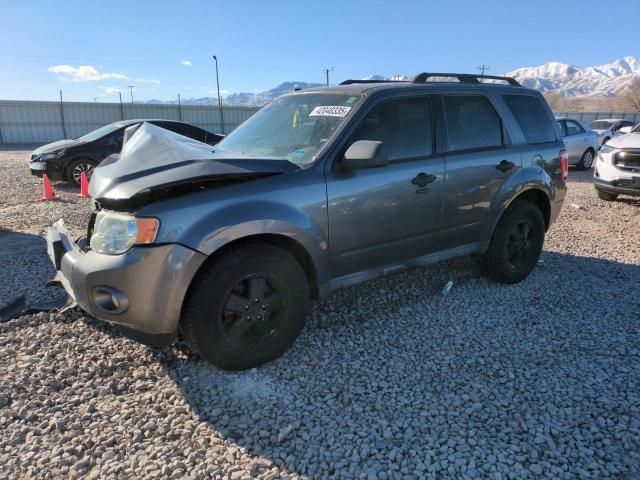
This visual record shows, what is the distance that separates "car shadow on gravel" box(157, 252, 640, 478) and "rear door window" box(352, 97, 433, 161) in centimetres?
139

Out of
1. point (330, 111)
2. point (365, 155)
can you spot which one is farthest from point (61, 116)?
point (365, 155)

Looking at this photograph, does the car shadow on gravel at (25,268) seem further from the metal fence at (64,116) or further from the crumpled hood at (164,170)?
the metal fence at (64,116)

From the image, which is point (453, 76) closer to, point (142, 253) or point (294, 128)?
point (294, 128)

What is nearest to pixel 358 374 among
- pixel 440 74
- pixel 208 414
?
pixel 208 414

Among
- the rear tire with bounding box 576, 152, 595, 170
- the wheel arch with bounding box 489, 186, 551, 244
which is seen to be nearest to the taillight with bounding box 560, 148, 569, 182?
the wheel arch with bounding box 489, 186, 551, 244

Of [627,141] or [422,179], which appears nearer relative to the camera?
[422,179]

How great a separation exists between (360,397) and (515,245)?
8.74ft

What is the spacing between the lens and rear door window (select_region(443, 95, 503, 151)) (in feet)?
13.6

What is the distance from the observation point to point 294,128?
3.82 metres

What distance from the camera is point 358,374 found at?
10.5ft

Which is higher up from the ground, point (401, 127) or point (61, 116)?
point (61, 116)

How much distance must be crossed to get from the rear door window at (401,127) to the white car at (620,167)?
6298mm

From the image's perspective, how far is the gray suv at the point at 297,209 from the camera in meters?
2.81

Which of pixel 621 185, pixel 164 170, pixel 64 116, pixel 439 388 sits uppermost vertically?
pixel 64 116
